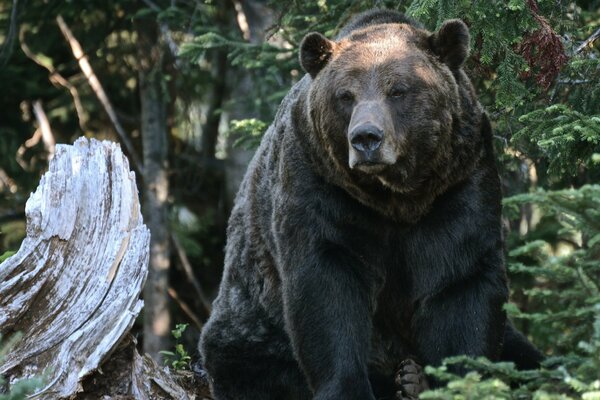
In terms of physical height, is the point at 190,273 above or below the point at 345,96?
below

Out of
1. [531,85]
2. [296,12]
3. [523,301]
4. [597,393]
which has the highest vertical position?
[296,12]

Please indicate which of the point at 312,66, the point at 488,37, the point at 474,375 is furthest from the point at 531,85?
the point at 474,375

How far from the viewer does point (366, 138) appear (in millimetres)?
5445

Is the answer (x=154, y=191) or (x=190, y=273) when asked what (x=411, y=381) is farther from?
(x=190, y=273)

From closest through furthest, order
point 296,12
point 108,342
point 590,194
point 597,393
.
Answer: point 597,393
point 590,194
point 108,342
point 296,12

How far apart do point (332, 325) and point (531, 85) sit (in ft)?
7.70

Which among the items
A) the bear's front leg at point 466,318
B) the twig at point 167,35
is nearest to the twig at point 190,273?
the twig at point 167,35

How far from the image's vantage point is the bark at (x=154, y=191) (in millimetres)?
12219

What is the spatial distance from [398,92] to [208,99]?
8936 mm

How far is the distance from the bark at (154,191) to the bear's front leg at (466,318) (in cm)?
659

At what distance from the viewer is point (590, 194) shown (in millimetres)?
4305

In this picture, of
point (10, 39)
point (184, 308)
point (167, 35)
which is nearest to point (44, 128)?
point (10, 39)

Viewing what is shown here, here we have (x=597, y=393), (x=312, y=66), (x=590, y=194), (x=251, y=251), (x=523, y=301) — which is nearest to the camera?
(x=597, y=393)

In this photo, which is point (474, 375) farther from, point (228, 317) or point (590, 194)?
point (228, 317)
